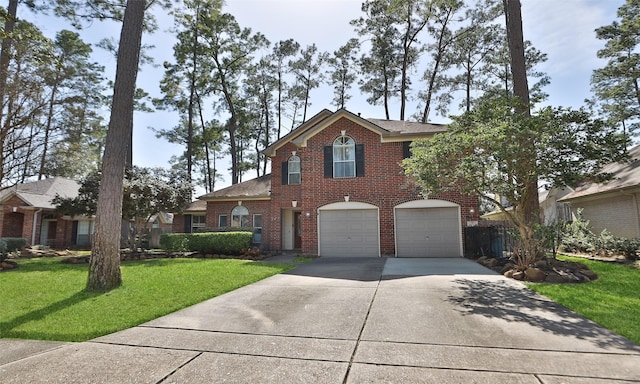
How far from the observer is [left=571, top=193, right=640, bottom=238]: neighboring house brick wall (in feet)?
41.6

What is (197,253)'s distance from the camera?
51.5ft

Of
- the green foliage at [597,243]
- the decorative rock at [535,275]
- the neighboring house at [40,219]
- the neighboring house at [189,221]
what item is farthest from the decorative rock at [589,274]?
the neighboring house at [40,219]

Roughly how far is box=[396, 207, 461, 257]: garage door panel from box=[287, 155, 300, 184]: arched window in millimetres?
5625

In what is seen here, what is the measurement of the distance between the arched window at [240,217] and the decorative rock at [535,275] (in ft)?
44.8

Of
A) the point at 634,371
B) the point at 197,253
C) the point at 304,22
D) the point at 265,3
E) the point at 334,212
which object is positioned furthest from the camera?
the point at 197,253

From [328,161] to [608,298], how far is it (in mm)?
10601

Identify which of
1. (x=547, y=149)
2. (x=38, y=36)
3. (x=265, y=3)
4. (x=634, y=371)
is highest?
(x=265, y=3)

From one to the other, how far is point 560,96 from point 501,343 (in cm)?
1582

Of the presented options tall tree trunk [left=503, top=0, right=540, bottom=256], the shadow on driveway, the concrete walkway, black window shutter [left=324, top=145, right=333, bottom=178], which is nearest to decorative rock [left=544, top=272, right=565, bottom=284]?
the shadow on driveway

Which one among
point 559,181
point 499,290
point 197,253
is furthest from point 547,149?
point 197,253

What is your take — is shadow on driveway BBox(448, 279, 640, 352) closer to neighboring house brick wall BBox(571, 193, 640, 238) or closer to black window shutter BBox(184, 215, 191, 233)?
neighboring house brick wall BBox(571, 193, 640, 238)

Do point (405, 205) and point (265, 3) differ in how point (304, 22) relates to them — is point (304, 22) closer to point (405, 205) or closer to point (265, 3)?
point (265, 3)

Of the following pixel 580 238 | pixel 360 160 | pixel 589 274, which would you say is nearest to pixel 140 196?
pixel 360 160

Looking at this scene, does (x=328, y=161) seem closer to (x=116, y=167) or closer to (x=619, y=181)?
(x=116, y=167)
